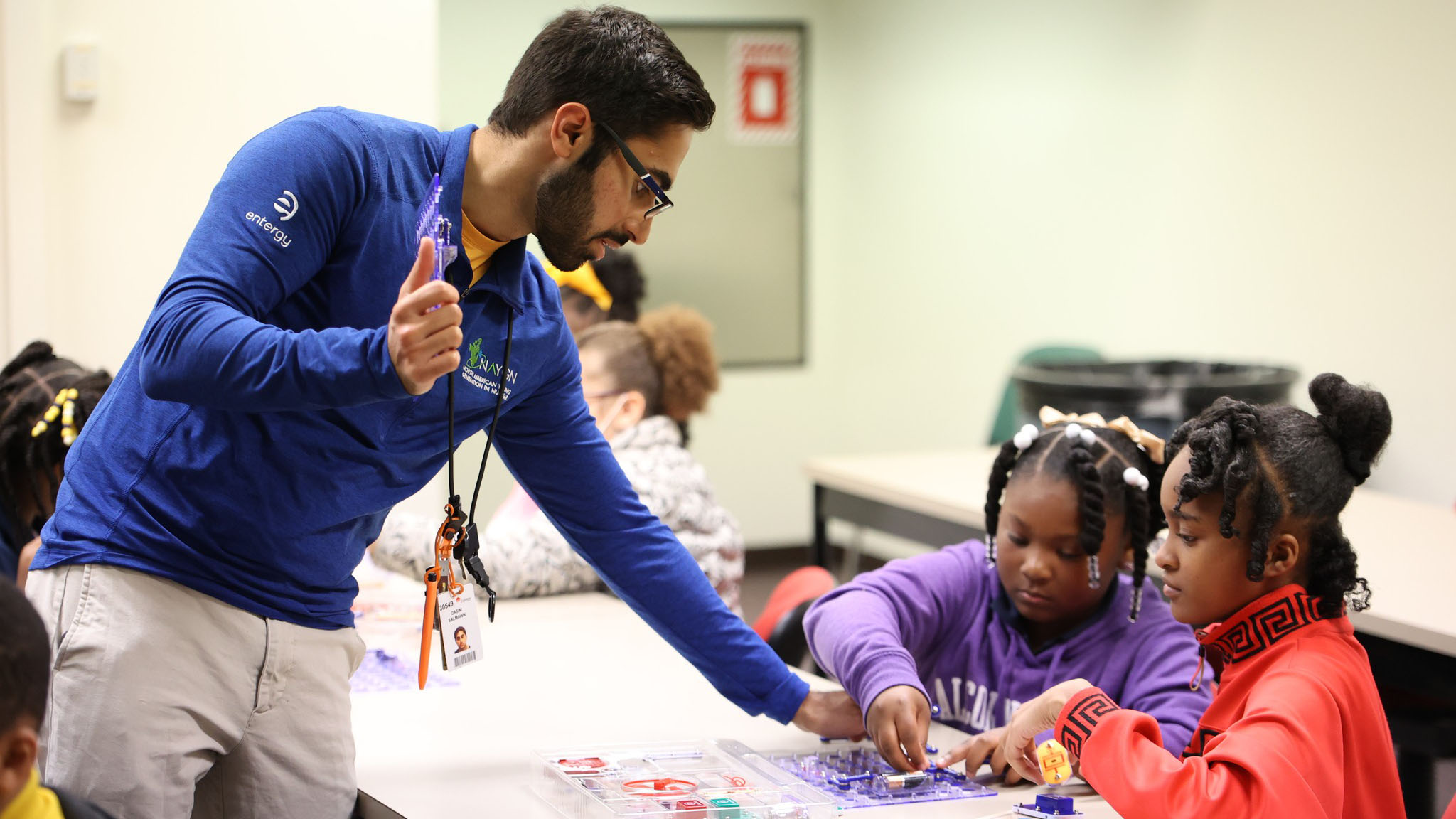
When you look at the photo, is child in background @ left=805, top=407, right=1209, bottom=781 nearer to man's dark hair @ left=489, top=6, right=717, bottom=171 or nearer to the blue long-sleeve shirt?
the blue long-sleeve shirt

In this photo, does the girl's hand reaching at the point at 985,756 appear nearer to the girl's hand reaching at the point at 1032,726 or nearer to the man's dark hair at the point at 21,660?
the girl's hand reaching at the point at 1032,726

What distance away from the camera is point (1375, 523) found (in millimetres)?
2910

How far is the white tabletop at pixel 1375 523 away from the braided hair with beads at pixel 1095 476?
0.98ft

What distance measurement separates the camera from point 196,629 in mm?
1315

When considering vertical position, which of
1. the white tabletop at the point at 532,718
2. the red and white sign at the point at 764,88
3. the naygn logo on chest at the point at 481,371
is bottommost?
the white tabletop at the point at 532,718

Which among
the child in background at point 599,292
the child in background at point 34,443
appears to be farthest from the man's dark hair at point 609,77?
the child in background at point 599,292

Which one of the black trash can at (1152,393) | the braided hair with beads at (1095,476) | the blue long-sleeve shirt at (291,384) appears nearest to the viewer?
the blue long-sleeve shirt at (291,384)

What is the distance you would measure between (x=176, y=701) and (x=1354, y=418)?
53.5 inches

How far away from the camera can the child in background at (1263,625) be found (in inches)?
51.4

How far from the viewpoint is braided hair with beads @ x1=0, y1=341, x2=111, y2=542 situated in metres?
2.03

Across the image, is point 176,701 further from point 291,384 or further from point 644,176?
point 644,176

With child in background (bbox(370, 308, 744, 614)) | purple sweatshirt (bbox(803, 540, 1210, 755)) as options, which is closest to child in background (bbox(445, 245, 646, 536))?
child in background (bbox(370, 308, 744, 614))

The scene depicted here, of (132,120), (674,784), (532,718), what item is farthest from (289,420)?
(132,120)

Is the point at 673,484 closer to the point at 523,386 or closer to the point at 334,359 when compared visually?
the point at 523,386
